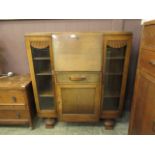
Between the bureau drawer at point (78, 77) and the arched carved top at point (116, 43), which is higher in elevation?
the arched carved top at point (116, 43)

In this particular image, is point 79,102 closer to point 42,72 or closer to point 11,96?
point 42,72

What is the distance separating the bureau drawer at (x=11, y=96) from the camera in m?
1.45

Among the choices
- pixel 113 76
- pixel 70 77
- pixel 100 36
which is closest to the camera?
pixel 100 36

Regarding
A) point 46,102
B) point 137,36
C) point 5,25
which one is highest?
point 5,25

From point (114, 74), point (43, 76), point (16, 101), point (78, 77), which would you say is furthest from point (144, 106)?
point (16, 101)

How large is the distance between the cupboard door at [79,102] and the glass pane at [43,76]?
0.61 ft

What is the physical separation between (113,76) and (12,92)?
45.9 inches

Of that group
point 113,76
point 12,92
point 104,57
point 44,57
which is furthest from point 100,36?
point 12,92

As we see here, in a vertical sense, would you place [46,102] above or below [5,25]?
below

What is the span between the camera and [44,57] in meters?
1.44

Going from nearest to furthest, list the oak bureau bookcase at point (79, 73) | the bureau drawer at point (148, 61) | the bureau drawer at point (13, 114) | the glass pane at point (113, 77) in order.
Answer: the bureau drawer at point (148, 61)
the oak bureau bookcase at point (79, 73)
the glass pane at point (113, 77)
the bureau drawer at point (13, 114)

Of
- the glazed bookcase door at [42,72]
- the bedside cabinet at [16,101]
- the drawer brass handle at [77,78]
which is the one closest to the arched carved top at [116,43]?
the drawer brass handle at [77,78]

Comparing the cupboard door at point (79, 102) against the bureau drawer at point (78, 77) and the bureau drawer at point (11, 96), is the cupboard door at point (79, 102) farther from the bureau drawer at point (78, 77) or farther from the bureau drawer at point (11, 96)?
the bureau drawer at point (11, 96)
